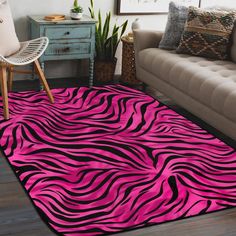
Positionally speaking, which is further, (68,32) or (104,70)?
(104,70)

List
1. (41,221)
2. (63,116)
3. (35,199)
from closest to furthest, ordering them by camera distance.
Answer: (41,221) → (35,199) → (63,116)

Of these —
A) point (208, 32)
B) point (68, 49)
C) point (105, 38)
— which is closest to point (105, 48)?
point (105, 38)

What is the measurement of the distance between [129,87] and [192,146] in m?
1.24

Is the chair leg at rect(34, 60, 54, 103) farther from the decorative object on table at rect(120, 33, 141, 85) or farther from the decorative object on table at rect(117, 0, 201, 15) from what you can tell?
the decorative object on table at rect(117, 0, 201, 15)

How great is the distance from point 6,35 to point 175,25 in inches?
52.3

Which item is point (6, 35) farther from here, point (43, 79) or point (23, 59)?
point (43, 79)

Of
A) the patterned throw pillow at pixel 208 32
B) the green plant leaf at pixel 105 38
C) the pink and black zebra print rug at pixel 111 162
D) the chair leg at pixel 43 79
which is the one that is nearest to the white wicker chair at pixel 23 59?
the chair leg at pixel 43 79

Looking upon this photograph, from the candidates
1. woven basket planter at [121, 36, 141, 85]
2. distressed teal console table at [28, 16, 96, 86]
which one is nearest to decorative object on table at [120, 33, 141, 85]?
woven basket planter at [121, 36, 141, 85]

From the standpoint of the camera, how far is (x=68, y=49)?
3768mm

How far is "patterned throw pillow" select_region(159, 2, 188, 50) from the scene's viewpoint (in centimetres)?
368

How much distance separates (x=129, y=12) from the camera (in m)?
4.21

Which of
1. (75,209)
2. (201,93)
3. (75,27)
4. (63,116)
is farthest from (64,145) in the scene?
(75,27)

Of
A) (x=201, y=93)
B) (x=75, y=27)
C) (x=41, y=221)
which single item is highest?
(x=75, y=27)

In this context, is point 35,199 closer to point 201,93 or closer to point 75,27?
point 201,93
